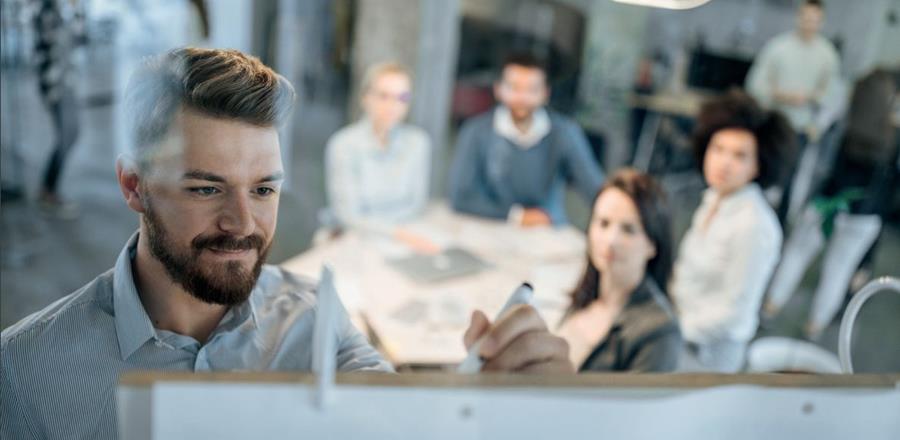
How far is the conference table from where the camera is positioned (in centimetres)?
174

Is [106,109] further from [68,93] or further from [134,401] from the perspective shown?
[134,401]

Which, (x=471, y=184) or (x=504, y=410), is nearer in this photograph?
(x=504, y=410)

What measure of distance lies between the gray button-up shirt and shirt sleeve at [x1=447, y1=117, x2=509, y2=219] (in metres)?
1.83

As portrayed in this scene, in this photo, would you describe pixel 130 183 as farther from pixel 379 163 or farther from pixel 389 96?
pixel 389 96

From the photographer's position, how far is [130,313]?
2.88ft

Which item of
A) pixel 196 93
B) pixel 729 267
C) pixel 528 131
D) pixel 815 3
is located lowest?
pixel 729 267

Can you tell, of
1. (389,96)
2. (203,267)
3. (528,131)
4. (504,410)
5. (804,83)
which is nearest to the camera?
(504,410)

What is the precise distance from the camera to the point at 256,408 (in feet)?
2.28

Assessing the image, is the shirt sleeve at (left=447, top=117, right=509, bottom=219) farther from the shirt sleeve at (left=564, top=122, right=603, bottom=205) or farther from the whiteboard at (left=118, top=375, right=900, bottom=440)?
the whiteboard at (left=118, top=375, right=900, bottom=440)

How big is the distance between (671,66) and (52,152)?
3.08 metres

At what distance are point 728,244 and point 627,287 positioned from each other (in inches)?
21.8

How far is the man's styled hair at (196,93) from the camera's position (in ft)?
2.63

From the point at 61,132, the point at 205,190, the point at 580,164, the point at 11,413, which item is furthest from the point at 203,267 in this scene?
the point at 580,164

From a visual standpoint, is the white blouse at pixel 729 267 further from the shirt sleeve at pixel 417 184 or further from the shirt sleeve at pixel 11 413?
the shirt sleeve at pixel 11 413
